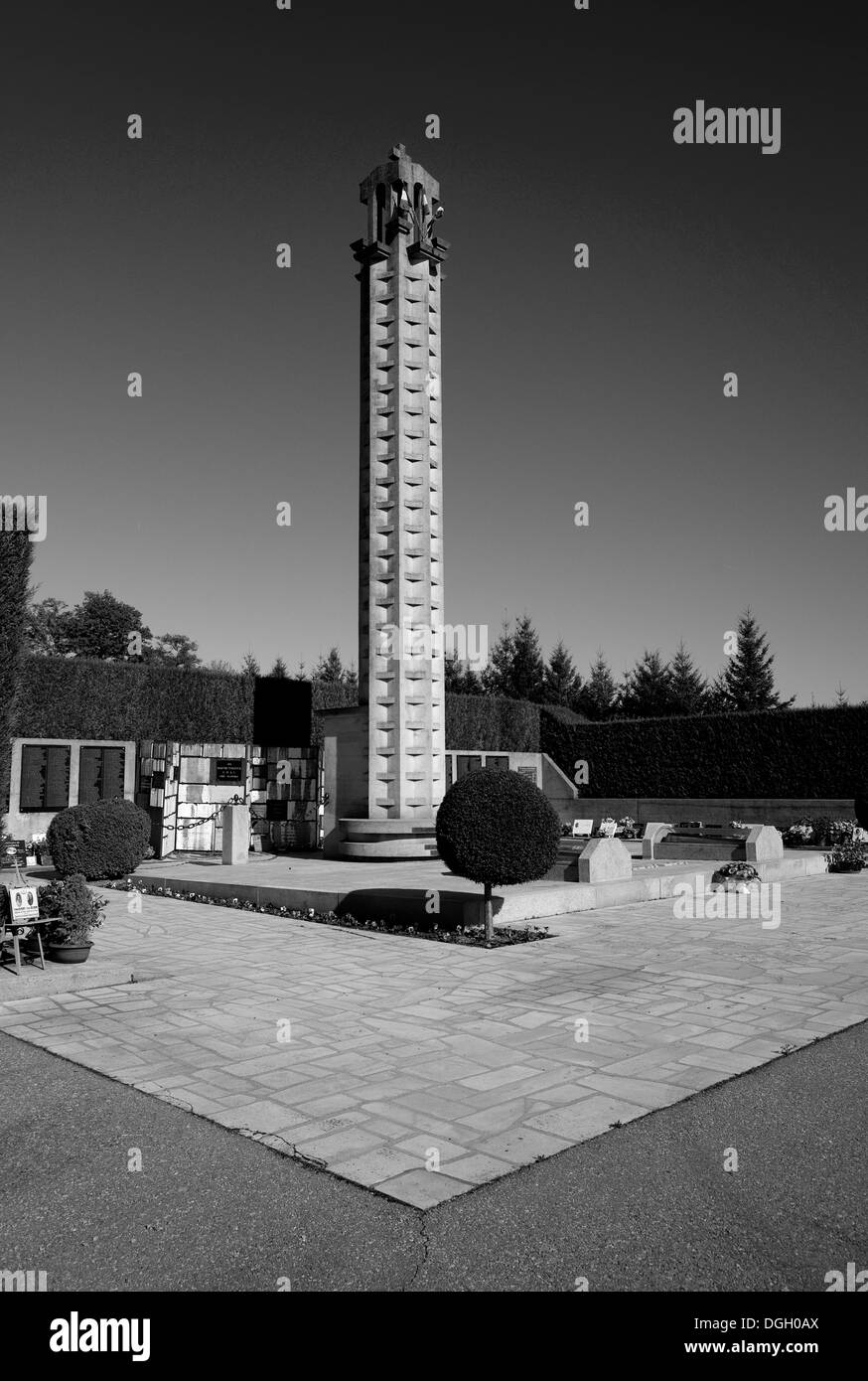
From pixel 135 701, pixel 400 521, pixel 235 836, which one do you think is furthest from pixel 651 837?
pixel 135 701

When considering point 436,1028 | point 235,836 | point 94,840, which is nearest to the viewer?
point 436,1028

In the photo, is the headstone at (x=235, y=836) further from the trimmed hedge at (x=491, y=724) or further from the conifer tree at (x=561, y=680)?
the conifer tree at (x=561, y=680)

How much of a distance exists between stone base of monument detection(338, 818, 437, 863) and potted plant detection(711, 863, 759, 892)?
5.76 metres

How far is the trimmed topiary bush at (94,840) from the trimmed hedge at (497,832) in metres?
8.43

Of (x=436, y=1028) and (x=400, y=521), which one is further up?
(x=400, y=521)

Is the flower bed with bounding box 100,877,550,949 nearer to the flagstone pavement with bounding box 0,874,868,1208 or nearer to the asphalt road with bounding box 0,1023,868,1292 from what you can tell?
the flagstone pavement with bounding box 0,874,868,1208

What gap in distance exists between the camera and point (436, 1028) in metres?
7.28

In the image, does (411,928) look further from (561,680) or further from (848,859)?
(561,680)

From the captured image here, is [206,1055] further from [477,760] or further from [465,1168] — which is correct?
[477,760]

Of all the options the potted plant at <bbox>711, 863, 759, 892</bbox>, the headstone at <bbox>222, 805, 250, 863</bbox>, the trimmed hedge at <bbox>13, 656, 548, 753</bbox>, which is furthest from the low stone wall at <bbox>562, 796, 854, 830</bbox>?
the trimmed hedge at <bbox>13, 656, 548, 753</bbox>

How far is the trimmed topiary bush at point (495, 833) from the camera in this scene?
36.0ft

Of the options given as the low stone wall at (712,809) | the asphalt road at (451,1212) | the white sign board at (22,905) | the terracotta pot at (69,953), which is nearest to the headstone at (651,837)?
the low stone wall at (712,809)

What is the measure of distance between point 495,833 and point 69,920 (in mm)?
4643

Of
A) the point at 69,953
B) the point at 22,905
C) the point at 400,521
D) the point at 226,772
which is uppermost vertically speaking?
the point at 400,521
